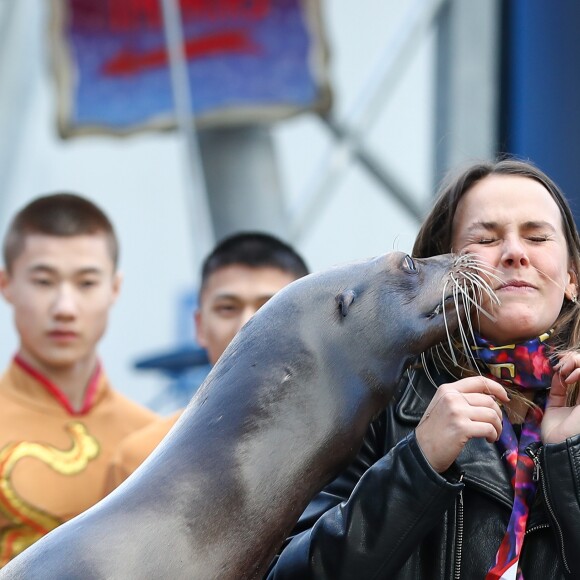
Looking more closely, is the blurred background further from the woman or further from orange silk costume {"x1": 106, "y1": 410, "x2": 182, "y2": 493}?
the woman

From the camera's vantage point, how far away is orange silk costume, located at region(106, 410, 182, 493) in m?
3.87

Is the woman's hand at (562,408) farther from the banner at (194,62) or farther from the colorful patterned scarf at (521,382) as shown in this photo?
the banner at (194,62)

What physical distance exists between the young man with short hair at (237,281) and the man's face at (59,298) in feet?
1.13

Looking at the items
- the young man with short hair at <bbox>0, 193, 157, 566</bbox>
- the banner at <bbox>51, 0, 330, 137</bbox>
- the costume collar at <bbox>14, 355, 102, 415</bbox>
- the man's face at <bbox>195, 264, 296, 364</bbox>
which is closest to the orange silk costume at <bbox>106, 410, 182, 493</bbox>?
the young man with short hair at <bbox>0, 193, 157, 566</bbox>

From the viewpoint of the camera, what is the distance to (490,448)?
8.04 feet

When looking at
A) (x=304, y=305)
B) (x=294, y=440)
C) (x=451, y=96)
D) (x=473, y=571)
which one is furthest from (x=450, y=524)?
(x=451, y=96)

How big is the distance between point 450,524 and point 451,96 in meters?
5.13

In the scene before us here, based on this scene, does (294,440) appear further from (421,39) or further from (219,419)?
(421,39)

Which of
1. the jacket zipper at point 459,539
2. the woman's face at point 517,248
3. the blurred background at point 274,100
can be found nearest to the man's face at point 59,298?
the woman's face at point 517,248

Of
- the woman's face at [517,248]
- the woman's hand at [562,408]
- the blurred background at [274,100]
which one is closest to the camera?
the woman's hand at [562,408]

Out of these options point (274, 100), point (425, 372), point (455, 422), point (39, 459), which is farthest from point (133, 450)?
point (274, 100)

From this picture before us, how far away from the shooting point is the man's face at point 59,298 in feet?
13.9

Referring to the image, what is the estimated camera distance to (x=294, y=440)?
2396 millimetres

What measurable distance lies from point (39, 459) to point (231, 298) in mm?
848
